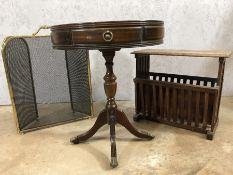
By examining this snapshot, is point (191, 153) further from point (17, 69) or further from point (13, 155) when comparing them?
point (17, 69)

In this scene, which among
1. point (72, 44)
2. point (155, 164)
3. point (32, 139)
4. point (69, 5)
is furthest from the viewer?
point (69, 5)

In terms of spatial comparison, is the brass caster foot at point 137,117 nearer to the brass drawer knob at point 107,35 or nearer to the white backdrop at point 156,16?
the white backdrop at point 156,16

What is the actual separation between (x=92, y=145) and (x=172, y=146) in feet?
1.55

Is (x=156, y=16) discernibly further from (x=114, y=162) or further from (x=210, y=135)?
(x=114, y=162)

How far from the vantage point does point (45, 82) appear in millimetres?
1767

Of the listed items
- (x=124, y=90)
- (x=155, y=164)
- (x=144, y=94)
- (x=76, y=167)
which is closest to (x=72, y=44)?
(x=76, y=167)

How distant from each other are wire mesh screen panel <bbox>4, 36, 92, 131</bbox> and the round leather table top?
641 millimetres

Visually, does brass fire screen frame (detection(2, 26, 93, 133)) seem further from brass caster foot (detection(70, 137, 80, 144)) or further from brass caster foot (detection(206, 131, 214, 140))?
brass caster foot (detection(206, 131, 214, 140))

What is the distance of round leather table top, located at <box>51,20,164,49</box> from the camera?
38.8 inches

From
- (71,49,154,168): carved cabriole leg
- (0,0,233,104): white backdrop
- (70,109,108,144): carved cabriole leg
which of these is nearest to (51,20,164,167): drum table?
(71,49,154,168): carved cabriole leg

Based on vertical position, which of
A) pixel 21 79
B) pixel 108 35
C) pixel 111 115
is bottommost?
pixel 111 115

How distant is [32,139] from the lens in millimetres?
1520

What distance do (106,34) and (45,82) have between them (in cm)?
94

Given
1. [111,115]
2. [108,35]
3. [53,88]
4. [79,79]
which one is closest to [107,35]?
[108,35]
